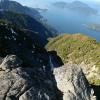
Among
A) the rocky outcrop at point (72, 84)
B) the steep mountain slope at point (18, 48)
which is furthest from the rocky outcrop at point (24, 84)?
the steep mountain slope at point (18, 48)

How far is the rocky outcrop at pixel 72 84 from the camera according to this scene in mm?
40906

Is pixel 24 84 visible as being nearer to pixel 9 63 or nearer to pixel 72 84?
pixel 9 63

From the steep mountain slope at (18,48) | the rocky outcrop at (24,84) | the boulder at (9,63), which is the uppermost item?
the steep mountain slope at (18,48)

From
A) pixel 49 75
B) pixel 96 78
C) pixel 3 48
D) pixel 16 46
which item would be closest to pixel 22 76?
pixel 49 75

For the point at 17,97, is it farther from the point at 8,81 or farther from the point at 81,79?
the point at 81,79

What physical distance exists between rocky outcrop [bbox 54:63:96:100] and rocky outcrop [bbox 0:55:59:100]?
4.24 ft

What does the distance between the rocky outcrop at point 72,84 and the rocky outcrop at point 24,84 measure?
129 centimetres

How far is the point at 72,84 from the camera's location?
41625 millimetres

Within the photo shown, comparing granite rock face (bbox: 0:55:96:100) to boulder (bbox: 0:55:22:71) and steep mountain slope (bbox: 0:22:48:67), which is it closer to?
boulder (bbox: 0:55:22:71)

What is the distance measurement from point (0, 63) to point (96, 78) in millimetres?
136787

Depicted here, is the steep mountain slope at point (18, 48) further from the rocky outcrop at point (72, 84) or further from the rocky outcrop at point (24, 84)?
the rocky outcrop at point (24, 84)

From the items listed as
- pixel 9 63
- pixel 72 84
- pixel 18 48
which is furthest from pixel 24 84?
pixel 18 48

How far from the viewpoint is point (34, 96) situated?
37.8 m

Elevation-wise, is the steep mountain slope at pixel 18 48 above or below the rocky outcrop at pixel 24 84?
above
